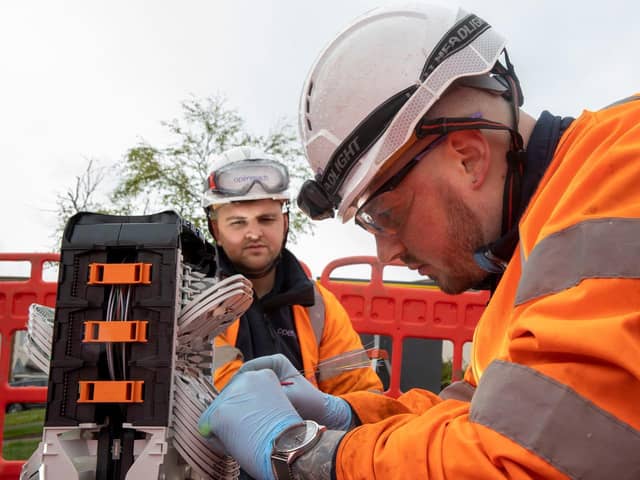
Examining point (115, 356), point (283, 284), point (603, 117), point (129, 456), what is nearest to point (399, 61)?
point (603, 117)

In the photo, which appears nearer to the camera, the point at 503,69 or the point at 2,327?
the point at 503,69

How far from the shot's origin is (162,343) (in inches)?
75.2

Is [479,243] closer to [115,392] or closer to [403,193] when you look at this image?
[403,193]

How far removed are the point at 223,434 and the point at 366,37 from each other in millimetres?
1286

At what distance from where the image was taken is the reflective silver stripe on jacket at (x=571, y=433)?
1.19 meters

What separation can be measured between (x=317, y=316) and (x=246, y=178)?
964mm

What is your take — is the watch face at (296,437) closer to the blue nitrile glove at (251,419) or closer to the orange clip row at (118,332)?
the blue nitrile glove at (251,419)

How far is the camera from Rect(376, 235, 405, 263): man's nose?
2.11 meters

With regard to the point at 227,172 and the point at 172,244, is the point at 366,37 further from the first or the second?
the point at 227,172

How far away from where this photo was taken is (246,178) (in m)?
4.05

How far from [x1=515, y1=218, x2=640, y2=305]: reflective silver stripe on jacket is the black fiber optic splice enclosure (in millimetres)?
1048

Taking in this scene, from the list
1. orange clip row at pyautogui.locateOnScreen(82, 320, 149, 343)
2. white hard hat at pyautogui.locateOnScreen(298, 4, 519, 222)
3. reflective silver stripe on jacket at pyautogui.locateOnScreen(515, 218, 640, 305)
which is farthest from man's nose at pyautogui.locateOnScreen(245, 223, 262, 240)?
reflective silver stripe on jacket at pyautogui.locateOnScreen(515, 218, 640, 305)

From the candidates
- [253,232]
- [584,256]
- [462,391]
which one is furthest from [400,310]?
[584,256]

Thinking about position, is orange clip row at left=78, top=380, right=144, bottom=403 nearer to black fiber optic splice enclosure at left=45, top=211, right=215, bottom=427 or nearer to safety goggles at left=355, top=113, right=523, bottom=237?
black fiber optic splice enclosure at left=45, top=211, right=215, bottom=427
